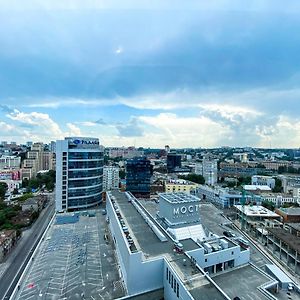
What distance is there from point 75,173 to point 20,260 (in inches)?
824

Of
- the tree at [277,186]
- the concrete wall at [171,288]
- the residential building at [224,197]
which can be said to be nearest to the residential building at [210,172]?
the tree at [277,186]

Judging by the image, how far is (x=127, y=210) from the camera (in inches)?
1319

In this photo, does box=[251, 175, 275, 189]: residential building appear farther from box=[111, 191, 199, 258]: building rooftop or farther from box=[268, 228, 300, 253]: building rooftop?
box=[111, 191, 199, 258]: building rooftop

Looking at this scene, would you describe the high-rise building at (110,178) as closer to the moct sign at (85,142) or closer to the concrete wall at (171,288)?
the moct sign at (85,142)

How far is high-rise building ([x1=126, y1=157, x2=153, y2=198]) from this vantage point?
58719mm

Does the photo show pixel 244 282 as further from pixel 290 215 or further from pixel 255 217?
pixel 290 215

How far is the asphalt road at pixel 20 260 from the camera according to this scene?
22900mm

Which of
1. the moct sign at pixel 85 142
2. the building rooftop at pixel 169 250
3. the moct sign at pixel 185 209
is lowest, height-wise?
the building rooftop at pixel 169 250

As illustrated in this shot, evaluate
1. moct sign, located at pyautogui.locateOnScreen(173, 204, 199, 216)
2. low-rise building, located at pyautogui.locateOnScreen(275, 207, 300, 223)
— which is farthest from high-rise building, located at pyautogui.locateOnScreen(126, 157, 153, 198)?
moct sign, located at pyautogui.locateOnScreen(173, 204, 199, 216)

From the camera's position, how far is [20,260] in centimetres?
2844

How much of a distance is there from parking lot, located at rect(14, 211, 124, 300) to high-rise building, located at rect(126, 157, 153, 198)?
23.8 meters

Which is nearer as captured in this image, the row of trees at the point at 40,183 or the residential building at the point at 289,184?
the residential building at the point at 289,184

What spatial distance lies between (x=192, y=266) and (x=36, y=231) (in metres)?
28.6

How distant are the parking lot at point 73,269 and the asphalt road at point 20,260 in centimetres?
126
